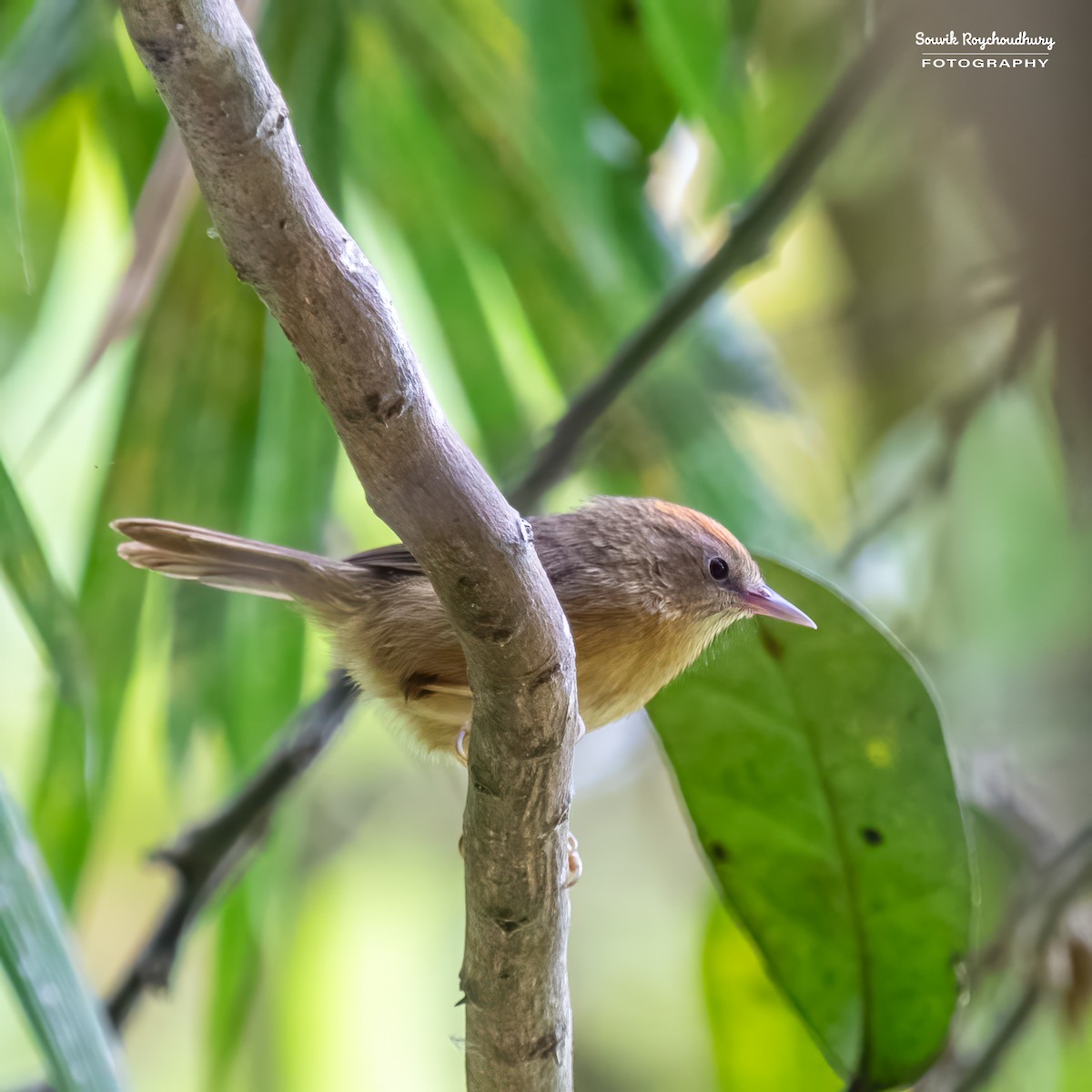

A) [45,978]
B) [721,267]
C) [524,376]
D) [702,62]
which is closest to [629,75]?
[702,62]

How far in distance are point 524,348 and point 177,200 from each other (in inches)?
37.2

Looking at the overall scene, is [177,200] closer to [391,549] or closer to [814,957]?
[391,549]

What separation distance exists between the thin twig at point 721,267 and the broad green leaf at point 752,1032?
0.91 meters

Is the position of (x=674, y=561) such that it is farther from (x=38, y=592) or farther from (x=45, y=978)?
(x=45, y=978)

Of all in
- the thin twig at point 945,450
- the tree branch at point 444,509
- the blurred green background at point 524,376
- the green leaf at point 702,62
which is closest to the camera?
the tree branch at point 444,509

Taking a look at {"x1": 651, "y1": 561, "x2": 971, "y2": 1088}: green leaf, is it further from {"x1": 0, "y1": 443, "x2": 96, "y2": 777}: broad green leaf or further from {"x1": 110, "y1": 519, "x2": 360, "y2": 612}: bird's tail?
{"x1": 0, "y1": 443, "x2": 96, "y2": 777}: broad green leaf

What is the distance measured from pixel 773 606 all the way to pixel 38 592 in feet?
3.36

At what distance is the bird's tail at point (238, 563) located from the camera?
1812 millimetres

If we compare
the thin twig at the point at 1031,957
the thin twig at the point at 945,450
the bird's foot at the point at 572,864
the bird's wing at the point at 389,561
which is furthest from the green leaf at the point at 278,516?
the thin twig at the point at 1031,957

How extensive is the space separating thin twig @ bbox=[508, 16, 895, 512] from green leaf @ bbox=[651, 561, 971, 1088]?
0.57 metres

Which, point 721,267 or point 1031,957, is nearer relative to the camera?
point 1031,957

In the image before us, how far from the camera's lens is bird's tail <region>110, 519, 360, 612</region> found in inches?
71.3

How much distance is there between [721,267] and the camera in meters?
2.07

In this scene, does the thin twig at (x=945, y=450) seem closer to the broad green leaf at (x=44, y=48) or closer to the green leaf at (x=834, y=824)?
the green leaf at (x=834, y=824)
